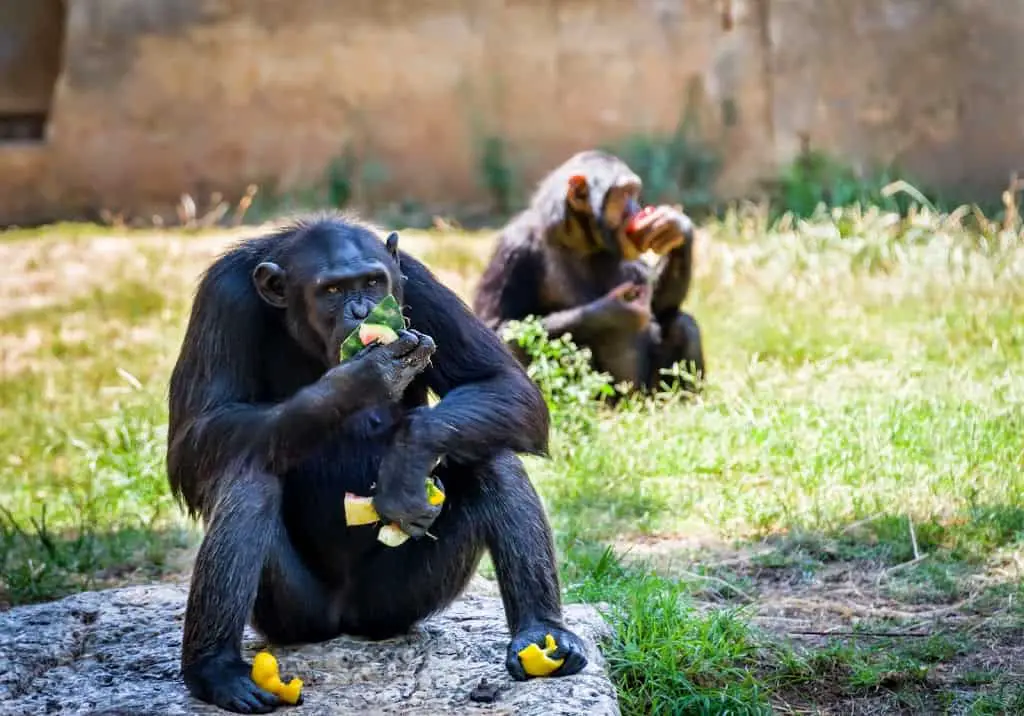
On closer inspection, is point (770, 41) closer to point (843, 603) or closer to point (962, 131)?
point (962, 131)

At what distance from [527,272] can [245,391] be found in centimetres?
442

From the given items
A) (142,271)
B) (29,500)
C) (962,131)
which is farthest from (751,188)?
(29,500)

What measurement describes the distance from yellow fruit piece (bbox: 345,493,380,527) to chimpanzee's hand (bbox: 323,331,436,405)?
0.31 meters

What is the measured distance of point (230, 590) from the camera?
14.3 feet

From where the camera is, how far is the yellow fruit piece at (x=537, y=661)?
174 inches

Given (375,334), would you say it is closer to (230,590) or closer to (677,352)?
(230,590)

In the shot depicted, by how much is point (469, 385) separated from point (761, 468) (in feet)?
9.40

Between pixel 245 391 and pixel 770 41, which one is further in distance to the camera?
pixel 770 41

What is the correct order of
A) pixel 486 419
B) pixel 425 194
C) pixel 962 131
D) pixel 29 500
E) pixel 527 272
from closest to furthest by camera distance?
1. pixel 486 419
2. pixel 29 500
3. pixel 527 272
4. pixel 962 131
5. pixel 425 194

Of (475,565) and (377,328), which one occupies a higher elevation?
(377,328)

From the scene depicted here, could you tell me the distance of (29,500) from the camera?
779cm

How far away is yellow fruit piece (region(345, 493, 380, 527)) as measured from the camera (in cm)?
446

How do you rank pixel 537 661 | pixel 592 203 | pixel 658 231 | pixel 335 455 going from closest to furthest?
pixel 537 661
pixel 335 455
pixel 658 231
pixel 592 203

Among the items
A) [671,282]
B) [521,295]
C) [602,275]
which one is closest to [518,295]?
[521,295]
